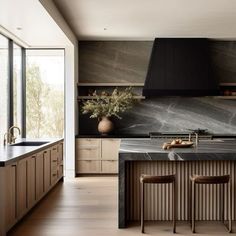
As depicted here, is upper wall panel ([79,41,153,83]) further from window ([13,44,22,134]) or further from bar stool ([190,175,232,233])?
bar stool ([190,175,232,233])

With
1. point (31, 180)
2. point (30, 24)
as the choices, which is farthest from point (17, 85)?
point (31, 180)

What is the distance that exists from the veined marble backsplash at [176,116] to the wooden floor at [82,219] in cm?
203

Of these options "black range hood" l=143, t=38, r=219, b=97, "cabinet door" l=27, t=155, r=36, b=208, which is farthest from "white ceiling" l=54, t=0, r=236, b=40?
"cabinet door" l=27, t=155, r=36, b=208

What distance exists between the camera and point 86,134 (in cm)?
756

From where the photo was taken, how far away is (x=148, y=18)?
5.81m

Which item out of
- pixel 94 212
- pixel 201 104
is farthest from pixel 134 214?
pixel 201 104

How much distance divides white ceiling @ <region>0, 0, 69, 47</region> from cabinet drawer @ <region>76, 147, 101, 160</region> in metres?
2.05

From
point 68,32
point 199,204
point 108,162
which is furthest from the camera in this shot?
point 108,162

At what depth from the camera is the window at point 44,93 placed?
7367 mm

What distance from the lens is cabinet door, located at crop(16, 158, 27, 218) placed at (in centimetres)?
389

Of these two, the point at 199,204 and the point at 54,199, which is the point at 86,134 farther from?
the point at 199,204

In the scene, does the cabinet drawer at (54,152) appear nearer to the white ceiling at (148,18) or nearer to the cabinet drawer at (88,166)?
the cabinet drawer at (88,166)

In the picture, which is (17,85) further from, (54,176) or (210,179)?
(210,179)

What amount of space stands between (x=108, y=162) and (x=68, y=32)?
2.56 m
